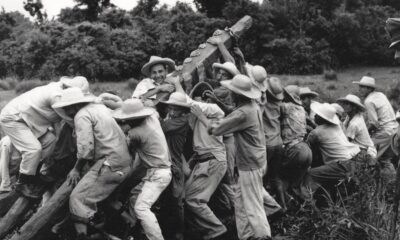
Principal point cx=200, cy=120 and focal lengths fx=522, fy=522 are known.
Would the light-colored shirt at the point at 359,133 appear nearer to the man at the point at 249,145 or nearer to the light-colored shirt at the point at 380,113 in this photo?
the light-colored shirt at the point at 380,113

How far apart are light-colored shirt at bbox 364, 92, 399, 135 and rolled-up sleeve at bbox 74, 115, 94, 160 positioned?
267 inches

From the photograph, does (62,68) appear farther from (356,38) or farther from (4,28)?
(356,38)

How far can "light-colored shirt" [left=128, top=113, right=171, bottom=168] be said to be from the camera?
7.41 meters

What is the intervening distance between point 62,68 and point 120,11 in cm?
633

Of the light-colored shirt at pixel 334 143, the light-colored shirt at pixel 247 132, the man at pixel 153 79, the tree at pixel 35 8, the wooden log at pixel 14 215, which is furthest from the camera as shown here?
the tree at pixel 35 8

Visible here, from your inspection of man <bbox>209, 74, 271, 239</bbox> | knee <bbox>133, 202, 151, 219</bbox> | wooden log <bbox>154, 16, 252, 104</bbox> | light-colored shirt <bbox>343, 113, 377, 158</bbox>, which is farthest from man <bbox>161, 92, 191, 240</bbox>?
light-colored shirt <bbox>343, 113, 377, 158</bbox>

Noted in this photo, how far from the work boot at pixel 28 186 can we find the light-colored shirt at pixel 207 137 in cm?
257

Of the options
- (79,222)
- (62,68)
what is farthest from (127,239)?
(62,68)

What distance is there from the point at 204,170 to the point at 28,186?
9.03 feet

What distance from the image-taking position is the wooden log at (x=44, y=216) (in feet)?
24.2

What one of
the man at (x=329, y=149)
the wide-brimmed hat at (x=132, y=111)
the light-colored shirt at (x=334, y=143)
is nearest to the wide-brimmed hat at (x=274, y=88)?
the man at (x=329, y=149)

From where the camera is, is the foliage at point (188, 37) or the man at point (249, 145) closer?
the man at point (249, 145)

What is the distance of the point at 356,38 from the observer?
28422mm

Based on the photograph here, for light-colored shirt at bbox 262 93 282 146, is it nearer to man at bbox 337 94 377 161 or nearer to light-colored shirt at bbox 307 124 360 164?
light-colored shirt at bbox 307 124 360 164
